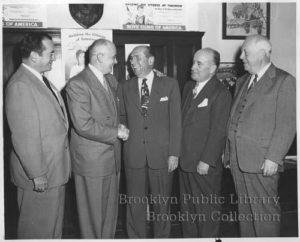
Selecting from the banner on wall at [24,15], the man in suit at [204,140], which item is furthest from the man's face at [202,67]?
the banner on wall at [24,15]

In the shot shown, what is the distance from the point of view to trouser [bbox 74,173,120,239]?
2.53m

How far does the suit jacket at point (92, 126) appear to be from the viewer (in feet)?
7.95

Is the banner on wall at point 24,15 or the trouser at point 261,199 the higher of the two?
the banner on wall at point 24,15

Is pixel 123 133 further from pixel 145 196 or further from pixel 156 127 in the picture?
pixel 145 196

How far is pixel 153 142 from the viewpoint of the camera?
2.72 metres

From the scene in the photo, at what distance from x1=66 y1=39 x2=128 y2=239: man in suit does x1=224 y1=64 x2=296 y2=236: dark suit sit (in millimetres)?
900

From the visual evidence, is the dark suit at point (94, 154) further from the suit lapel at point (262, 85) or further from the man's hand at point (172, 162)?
the suit lapel at point (262, 85)

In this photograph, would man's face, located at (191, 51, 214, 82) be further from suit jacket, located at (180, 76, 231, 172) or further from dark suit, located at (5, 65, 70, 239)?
dark suit, located at (5, 65, 70, 239)

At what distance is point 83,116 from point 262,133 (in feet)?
4.29

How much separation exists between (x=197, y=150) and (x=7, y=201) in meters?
1.99

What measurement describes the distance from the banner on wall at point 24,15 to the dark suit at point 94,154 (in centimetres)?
152

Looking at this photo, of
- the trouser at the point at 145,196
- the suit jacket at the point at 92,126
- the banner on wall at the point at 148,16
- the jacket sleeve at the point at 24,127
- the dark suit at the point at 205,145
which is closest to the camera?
the jacket sleeve at the point at 24,127

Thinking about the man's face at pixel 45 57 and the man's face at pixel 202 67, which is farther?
the man's face at pixel 202 67

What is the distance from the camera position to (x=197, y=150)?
8.86ft
